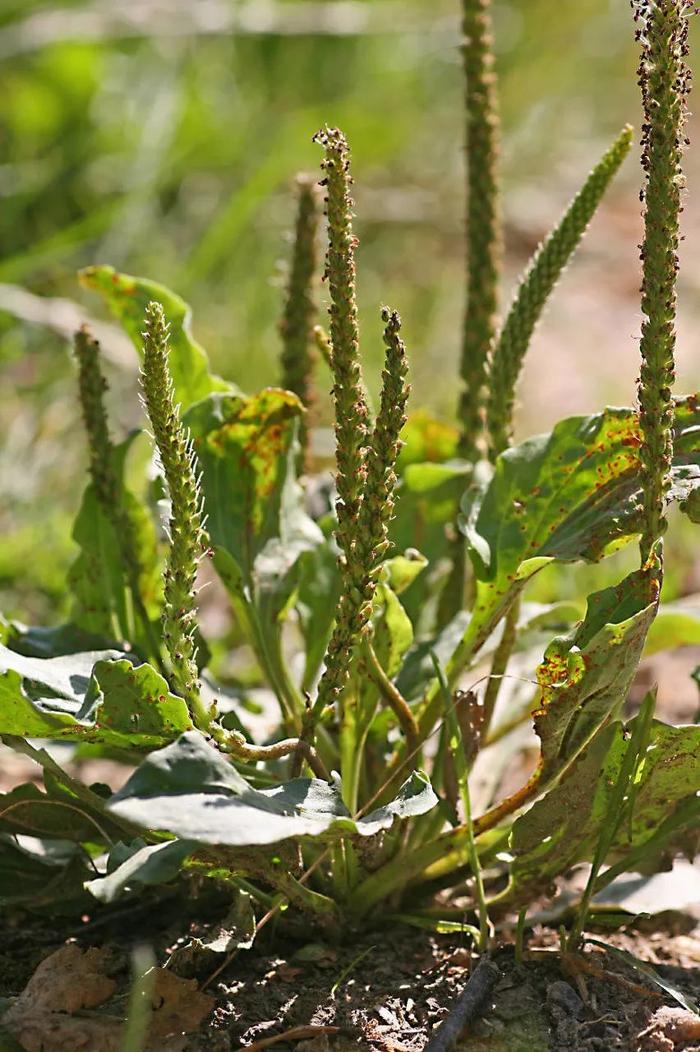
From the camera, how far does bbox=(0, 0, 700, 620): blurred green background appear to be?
12.6 ft

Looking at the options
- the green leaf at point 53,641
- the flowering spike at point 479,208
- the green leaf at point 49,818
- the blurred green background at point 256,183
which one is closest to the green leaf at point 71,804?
the green leaf at point 49,818

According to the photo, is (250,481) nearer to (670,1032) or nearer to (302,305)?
(302,305)

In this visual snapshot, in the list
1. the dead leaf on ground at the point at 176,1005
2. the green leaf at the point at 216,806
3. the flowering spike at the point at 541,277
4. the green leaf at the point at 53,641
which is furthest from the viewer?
the green leaf at the point at 53,641

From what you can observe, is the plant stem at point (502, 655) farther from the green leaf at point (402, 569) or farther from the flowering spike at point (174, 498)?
the flowering spike at point (174, 498)

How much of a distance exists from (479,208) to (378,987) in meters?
1.29

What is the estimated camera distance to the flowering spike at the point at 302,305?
214 cm

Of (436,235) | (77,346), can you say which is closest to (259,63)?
(436,235)

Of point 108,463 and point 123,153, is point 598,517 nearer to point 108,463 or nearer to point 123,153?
point 108,463

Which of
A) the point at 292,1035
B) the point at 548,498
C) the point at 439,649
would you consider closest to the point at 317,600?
the point at 439,649

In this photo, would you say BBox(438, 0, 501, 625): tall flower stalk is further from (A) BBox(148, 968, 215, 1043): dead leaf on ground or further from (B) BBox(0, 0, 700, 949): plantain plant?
(A) BBox(148, 968, 215, 1043): dead leaf on ground

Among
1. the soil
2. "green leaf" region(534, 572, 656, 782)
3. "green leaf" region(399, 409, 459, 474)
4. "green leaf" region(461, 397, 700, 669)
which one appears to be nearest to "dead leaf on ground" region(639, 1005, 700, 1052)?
the soil

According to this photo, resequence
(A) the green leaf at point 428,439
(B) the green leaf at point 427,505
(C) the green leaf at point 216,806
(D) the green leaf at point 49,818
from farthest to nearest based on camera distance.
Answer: (A) the green leaf at point 428,439 → (B) the green leaf at point 427,505 → (D) the green leaf at point 49,818 → (C) the green leaf at point 216,806

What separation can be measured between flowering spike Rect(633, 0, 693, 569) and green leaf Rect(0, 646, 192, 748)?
2.17ft

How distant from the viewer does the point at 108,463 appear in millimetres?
2041
